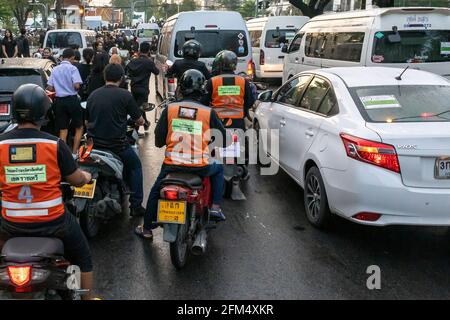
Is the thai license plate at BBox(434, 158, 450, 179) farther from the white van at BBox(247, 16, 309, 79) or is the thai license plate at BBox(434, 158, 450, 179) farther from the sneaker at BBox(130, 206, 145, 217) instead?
the white van at BBox(247, 16, 309, 79)

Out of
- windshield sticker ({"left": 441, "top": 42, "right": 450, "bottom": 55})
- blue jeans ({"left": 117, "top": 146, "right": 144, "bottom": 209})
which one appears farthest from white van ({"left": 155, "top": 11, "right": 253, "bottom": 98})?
blue jeans ({"left": 117, "top": 146, "right": 144, "bottom": 209})

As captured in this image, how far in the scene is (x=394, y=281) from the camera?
4.21 metres

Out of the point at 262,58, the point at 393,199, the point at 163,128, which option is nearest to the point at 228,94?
the point at 163,128

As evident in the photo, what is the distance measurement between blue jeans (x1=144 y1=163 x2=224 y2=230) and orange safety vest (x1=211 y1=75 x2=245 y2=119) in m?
1.51

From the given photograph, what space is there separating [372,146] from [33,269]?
2.88 metres

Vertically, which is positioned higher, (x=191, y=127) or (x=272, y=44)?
(x=272, y=44)

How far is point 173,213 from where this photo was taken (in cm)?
412

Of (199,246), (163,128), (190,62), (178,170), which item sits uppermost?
(190,62)

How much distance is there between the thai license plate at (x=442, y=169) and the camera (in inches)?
168

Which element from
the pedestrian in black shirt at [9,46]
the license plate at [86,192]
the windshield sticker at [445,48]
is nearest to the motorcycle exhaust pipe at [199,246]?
the license plate at [86,192]

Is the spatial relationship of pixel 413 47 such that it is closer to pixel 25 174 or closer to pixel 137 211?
pixel 137 211

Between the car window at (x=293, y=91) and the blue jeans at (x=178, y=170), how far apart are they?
6.62 ft
